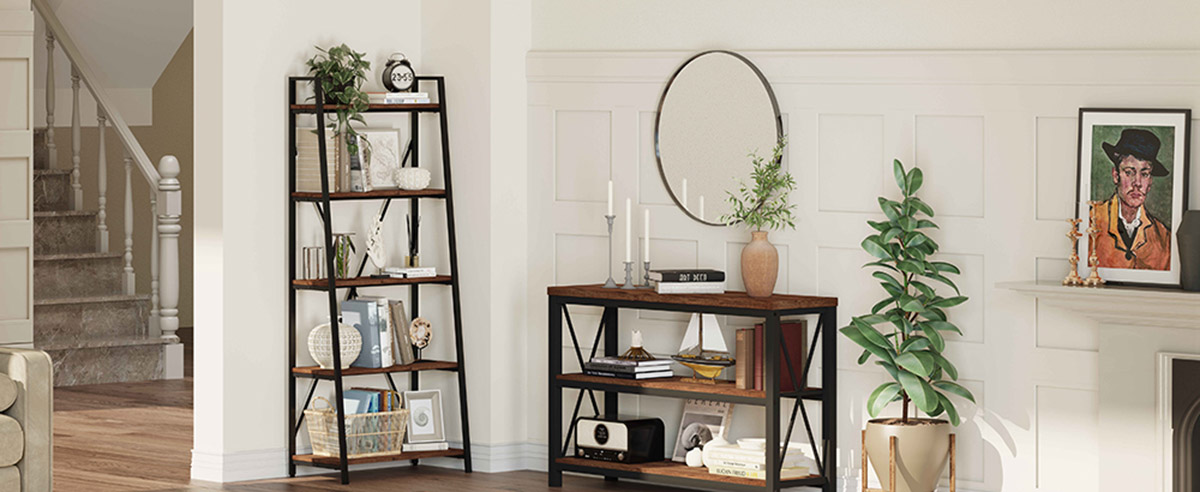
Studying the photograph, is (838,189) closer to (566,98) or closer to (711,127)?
(711,127)

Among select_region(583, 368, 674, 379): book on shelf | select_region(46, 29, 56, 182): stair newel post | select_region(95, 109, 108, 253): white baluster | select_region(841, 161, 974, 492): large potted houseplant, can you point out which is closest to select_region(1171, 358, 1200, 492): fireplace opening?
select_region(841, 161, 974, 492): large potted houseplant

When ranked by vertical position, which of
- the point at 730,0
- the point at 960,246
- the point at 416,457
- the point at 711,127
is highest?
the point at 730,0

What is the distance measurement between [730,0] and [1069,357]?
1767mm

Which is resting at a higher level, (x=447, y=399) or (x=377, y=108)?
(x=377, y=108)

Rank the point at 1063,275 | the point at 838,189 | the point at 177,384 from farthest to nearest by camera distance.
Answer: the point at 177,384, the point at 838,189, the point at 1063,275

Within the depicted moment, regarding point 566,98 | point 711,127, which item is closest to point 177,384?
point 566,98

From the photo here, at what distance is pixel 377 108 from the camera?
608 cm

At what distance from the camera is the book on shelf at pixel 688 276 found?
5.62m

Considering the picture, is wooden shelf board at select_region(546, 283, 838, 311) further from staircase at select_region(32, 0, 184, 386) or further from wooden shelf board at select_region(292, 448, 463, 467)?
staircase at select_region(32, 0, 184, 386)

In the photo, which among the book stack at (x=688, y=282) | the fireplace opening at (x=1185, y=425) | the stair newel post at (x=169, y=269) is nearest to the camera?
the fireplace opening at (x=1185, y=425)

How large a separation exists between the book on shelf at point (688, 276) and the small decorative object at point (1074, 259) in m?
1.20

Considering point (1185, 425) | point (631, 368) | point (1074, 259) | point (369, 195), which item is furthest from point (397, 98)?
point (1185, 425)

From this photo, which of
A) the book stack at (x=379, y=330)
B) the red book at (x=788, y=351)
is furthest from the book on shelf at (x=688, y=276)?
the book stack at (x=379, y=330)

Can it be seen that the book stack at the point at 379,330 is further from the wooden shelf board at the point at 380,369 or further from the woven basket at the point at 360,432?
the woven basket at the point at 360,432
